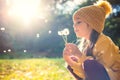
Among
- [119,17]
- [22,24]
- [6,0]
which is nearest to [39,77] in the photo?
[22,24]

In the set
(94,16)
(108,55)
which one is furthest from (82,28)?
(108,55)

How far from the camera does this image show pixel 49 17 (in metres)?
2.73

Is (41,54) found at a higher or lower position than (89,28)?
lower

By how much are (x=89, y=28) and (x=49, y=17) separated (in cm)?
108

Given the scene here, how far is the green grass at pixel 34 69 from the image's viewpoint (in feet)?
8.18

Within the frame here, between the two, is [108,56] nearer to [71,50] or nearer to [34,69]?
[71,50]

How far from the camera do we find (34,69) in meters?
2.59

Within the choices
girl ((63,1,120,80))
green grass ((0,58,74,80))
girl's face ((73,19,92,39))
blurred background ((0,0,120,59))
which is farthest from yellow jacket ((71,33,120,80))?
blurred background ((0,0,120,59))

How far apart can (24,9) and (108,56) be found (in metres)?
1.28

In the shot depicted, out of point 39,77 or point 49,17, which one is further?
point 49,17

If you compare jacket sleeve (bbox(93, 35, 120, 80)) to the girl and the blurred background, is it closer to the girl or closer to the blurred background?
the girl

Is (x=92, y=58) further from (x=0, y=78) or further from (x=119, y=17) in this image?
(x=119, y=17)

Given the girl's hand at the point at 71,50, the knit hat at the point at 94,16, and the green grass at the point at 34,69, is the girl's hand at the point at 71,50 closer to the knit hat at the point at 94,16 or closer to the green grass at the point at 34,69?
the knit hat at the point at 94,16

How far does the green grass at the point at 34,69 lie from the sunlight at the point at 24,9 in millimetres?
333
